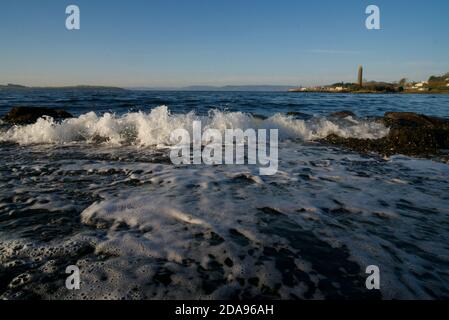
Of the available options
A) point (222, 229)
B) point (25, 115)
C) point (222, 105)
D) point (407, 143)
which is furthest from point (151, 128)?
point (222, 105)

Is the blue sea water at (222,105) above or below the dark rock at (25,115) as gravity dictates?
above

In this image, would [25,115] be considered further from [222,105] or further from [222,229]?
[222,229]

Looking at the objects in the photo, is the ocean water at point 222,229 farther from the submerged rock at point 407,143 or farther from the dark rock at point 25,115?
the dark rock at point 25,115

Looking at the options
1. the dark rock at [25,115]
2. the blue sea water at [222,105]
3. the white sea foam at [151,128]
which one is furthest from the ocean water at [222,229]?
the blue sea water at [222,105]

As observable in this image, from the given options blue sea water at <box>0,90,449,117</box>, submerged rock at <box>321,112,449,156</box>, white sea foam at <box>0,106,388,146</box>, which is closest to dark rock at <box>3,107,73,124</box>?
white sea foam at <box>0,106,388,146</box>

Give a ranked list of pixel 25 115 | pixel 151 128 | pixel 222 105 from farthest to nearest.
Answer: pixel 222 105
pixel 25 115
pixel 151 128

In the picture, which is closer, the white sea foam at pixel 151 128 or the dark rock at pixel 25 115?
the white sea foam at pixel 151 128

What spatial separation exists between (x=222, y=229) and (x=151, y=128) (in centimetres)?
642

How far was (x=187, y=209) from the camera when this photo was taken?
12.0 feet

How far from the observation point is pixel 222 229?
3.17 meters

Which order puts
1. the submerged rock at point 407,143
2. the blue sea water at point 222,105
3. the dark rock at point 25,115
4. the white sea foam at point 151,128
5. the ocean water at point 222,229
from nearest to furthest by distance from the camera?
1. the ocean water at point 222,229
2. the submerged rock at point 407,143
3. the white sea foam at point 151,128
4. the dark rock at point 25,115
5. the blue sea water at point 222,105

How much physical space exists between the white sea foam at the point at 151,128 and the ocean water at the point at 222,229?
2634 millimetres

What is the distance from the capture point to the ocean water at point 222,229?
7.53 feet

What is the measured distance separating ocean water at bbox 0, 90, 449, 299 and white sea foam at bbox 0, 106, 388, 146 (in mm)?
2634
